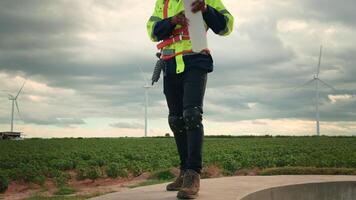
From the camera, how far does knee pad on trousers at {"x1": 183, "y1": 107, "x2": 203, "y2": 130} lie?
17.4 feet

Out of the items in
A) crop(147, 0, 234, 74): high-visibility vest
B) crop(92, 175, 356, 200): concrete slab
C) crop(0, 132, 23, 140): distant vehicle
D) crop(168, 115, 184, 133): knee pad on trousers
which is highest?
crop(0, 132, 23, 140): distant vehicle

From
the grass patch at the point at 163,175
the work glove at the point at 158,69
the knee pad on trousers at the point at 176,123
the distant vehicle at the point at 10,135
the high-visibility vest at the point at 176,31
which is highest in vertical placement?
the distant vehicle at the point at 10,135

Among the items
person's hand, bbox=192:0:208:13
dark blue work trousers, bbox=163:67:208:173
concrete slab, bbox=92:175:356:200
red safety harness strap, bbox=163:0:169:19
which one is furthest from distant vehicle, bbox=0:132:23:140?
person's hand, bbox=192:0:208:13

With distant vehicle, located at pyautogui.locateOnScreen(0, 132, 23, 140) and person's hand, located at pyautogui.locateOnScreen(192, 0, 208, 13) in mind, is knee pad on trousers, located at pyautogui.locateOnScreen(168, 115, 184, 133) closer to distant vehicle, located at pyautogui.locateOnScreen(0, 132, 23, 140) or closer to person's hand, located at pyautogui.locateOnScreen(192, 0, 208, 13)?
person's hand, located at pyautogui.locateOnScreen(192, 0, 208, 13)

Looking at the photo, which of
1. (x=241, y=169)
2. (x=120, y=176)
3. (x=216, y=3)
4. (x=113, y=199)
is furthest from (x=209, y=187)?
(x=241, y=169)

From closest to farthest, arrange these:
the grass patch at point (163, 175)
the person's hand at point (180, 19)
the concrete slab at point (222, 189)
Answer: the person's hand at point (180, 19)
the concrete slab at point (222, 189)
the grass patch at point (163, 175)

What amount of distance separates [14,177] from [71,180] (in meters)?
1.63

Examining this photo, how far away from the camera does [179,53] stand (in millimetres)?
5523

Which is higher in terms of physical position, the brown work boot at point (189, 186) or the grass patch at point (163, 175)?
the brown work boot at point (189, 186)

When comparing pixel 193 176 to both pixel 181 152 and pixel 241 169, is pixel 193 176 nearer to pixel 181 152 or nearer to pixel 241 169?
pixel 181 152

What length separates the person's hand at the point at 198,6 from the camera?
532 centimetres

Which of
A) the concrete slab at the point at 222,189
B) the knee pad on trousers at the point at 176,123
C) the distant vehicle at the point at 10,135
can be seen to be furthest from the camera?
the distant vehicle at the point at 10,135

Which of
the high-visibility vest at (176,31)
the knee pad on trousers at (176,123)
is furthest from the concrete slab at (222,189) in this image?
the high-visibility vest at (176,31)

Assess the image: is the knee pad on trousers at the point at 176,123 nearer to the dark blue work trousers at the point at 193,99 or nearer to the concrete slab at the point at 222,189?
the dark blue work trousers at the point at 193,99
